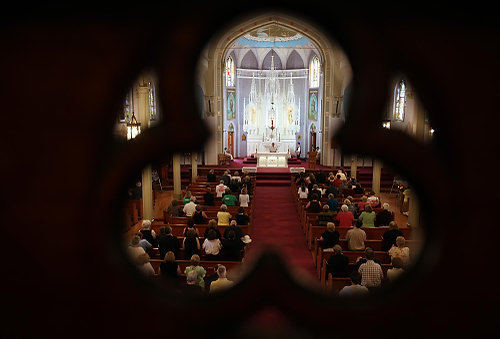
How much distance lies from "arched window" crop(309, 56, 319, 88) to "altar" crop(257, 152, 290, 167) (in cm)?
841

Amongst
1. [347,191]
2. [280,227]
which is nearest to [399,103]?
[347,191]

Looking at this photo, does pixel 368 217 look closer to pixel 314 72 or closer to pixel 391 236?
pixel 391 236

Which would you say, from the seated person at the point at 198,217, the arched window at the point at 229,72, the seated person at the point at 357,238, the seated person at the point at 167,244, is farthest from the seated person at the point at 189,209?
the arched window at the point at 229,72

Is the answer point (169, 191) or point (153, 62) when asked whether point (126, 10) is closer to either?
point (153, 62)

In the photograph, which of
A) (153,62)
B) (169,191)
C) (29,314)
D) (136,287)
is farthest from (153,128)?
(169,191)

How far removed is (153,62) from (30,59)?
0.27 m

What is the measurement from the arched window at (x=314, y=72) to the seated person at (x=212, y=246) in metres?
24.0

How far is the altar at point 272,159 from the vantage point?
23.1 metres

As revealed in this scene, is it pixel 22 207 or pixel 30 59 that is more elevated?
pixel 30 59

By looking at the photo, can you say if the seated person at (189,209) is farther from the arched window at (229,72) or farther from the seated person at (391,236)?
the arched window at (229,72)

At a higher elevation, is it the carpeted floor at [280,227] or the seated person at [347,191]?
the seated person at [347,191]

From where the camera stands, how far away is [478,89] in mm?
831

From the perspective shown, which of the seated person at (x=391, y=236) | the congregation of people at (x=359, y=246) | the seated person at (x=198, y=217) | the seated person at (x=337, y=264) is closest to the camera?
the congregation of people at (x=359, y=246)

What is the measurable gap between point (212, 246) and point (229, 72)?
2395 centimetres
